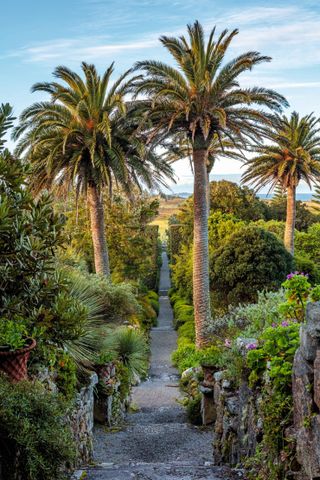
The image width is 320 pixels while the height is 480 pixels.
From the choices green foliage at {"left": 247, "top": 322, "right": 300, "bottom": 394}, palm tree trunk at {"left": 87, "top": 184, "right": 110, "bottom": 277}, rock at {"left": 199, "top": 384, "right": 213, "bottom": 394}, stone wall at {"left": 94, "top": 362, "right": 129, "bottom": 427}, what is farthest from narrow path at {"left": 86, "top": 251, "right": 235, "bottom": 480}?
palm tree trunk at {"left": 87, "top": 184, "right": 110, "bottom": 277}

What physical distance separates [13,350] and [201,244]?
38.9 ft

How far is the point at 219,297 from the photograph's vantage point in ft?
71.7

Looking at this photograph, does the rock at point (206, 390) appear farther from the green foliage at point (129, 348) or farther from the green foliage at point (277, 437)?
the green foliage at point (277, 437)

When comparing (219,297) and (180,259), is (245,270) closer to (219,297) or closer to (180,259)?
(219,297)

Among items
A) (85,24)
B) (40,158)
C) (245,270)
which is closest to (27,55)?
(85,24)

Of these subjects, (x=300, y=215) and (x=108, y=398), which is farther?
(x=300, y=215)

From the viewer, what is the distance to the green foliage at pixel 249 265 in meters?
20.3

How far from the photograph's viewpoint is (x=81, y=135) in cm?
1666

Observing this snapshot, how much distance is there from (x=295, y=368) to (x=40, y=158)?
1373 centimetres

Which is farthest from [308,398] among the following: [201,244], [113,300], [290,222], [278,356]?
[290,222]

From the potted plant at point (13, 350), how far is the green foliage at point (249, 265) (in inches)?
591

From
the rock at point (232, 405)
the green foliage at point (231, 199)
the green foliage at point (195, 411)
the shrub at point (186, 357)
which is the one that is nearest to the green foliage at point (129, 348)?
the green foliage at point (195, 411)

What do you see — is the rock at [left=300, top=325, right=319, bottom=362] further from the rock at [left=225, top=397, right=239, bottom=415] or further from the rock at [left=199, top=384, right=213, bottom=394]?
the rock at [left=199, top=384, right=213, bottom=394]

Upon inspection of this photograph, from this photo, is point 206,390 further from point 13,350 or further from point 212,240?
point 212,240
